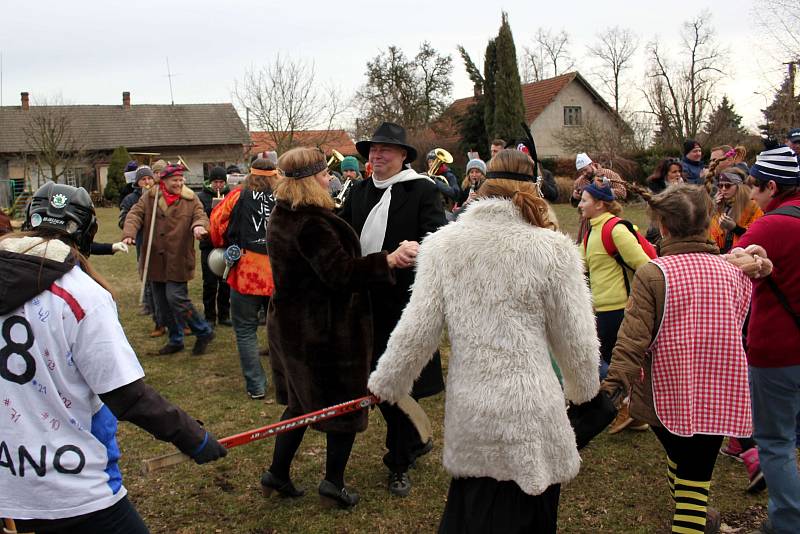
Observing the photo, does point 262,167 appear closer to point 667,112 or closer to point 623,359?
point 623,359

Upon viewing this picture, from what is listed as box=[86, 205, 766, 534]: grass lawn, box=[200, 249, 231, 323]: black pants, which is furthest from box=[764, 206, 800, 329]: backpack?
box=[200, 249, 231, 323]: black pants

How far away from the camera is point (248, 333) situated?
20.7ft

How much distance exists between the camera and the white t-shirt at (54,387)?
2.32 meters

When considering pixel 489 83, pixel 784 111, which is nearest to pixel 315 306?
pixel 784 111

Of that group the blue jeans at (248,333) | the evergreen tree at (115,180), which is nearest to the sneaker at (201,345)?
the blue jeans at (248,333)

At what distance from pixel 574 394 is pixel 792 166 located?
1.84 metres

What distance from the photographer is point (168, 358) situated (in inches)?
308

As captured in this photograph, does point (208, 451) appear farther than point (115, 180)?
No

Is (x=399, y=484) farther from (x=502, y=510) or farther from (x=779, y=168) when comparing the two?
(x=779, y=168)

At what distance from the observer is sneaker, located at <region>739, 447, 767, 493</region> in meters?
4.30

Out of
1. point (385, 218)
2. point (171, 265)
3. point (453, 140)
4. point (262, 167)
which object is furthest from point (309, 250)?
point (453, 140)

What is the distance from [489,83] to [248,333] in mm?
27588

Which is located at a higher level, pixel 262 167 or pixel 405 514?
pixel 262 167

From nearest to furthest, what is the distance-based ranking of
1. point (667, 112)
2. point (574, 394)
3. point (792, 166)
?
1. point (574, 394)
2. point (792, 166)
3. point (667, 112)
